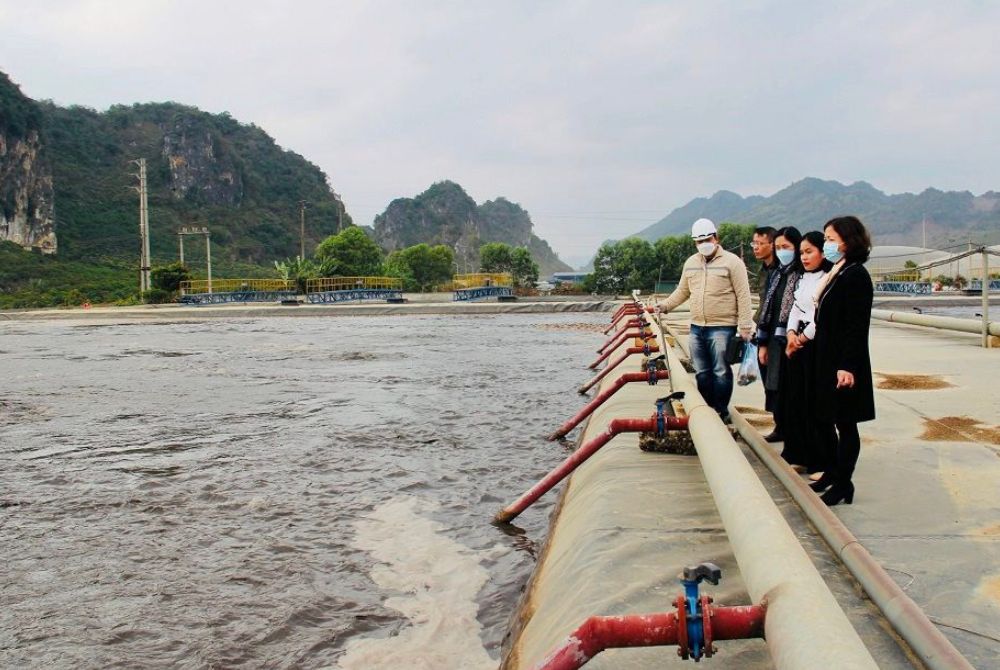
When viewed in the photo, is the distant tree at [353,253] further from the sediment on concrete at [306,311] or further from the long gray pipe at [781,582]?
the long gray pipe at [781,582]

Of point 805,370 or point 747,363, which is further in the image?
point 747,363

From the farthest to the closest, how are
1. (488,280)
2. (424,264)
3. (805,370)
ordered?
1. (424,264)
2. (488,280)
3. (805,370)

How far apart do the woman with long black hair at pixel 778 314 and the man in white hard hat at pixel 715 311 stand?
0.41m

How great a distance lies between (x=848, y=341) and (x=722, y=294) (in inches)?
76.9

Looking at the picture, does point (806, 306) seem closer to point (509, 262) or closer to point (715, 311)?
point (715, 311)

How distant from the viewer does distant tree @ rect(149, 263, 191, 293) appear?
48000 mm

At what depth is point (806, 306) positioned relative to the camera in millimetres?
4195

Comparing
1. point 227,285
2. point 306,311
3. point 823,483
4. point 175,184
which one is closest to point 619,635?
point 823,483

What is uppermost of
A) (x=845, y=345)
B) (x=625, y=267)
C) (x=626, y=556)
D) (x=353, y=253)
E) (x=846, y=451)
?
(x=353, y=253)

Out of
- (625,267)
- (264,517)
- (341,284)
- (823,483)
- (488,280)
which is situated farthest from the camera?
(625,267)

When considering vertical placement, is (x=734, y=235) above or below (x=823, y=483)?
above

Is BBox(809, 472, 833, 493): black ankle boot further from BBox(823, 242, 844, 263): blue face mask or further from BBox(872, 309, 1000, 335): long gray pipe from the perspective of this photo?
BBox(872, 309, 1000, 335): long gray pipe

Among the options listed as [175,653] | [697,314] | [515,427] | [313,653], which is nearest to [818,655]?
[313,653]

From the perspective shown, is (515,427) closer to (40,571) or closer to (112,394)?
(40,571)
